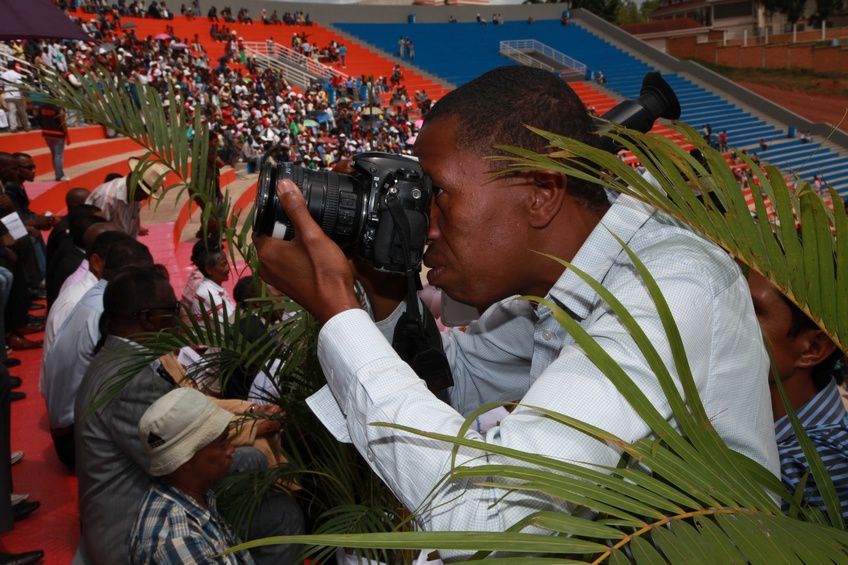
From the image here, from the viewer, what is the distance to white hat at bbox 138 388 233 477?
1.69 metres

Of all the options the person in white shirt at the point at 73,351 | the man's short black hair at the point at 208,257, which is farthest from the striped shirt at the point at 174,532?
the man's short black hair at the point at 208,257

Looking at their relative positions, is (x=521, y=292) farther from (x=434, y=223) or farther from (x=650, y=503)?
(x=650, y=503)

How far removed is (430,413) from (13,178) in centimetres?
551

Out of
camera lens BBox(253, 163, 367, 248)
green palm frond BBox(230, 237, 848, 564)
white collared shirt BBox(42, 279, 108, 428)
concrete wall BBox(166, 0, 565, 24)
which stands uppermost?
concrete wall BBox(166, 0, 565, 24)

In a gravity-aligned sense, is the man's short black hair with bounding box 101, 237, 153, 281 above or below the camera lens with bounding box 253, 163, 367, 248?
below

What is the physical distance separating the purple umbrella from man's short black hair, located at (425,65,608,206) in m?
1.70

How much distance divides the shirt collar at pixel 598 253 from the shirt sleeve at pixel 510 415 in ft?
0.23

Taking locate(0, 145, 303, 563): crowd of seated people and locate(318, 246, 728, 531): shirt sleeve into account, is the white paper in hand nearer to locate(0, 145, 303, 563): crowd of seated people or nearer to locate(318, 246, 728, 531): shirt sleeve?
locate(0, 145, 303, 563): crowd of seated people

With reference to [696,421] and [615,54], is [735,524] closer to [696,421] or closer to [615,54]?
[696,421]

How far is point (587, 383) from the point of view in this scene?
2.24ft

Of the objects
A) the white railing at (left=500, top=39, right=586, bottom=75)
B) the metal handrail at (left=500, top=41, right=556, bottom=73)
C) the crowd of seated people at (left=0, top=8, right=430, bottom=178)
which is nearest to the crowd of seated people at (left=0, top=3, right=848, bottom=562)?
the crowd of seated people at (left=0, top=8, right=430, bottom=178)

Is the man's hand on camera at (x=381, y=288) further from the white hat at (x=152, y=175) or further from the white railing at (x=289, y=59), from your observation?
the white railing at (x=289, y=59)

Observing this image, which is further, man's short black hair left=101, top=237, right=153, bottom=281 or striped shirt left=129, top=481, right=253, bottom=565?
man's short black hair left=101, top=237, right=153, bottom=281

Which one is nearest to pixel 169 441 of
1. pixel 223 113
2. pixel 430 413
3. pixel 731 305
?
pixel 430 413
